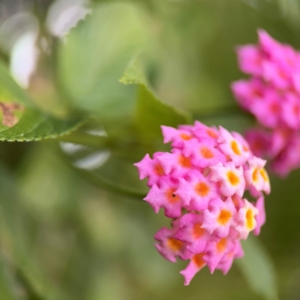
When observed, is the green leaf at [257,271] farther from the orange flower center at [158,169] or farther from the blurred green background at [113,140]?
the orange flower center at [158,169]

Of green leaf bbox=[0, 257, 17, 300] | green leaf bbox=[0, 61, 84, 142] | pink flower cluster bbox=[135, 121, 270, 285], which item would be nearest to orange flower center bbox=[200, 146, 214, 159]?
pink flower cluster bbox=[135, 121, 270, 285]

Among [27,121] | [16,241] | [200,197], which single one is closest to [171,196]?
[200,197]

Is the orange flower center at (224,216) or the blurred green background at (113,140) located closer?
the orange flower center at (224,216)

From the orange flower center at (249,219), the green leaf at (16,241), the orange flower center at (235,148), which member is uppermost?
the orange flower center at (235,148)

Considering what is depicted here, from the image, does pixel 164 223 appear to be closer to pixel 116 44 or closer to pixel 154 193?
pixel 116 44

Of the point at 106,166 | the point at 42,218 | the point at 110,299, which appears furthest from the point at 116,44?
the point at 110,299

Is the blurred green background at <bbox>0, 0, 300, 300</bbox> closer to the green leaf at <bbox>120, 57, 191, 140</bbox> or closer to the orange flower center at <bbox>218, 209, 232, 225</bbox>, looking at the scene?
the green leaf at <bbox>120, 57, 191, 140</bbox>

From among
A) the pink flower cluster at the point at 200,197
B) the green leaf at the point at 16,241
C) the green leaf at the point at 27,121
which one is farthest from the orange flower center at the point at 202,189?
the green leaf at the point at 16,241
